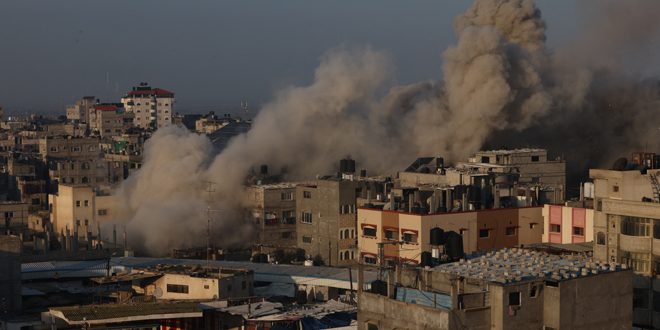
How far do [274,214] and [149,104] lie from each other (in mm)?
57640

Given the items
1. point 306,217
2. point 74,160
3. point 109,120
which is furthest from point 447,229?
point 109,120

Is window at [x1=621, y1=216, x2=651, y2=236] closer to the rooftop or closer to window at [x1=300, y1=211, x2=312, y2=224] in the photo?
the rooftop

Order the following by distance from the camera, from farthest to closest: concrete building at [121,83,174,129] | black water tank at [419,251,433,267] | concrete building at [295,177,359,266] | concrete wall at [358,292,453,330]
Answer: concrete building at [121,83,174,129], concrete building at [295,177,359,266], black water tank at [419,251,433,267], concrete wall at [358,292,453,330]

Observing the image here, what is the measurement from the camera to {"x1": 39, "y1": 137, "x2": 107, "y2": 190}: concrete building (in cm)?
5445

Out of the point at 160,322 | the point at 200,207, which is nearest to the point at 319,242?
the point at 200,207

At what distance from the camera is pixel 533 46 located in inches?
2024

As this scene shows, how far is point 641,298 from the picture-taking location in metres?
20.5

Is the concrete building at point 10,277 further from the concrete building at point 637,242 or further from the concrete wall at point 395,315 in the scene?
the concrete building at point 637,242

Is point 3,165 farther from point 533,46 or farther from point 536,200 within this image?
point 536,200

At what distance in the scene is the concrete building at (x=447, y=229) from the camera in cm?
3094

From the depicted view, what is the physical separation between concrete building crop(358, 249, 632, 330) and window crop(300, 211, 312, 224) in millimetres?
20033

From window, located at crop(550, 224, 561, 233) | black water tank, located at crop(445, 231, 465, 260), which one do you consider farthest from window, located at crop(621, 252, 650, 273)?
window, located at crop(550, 224, 561, 233)

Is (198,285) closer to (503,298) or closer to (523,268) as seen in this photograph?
(523,268)

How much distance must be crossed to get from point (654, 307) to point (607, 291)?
108 inches
